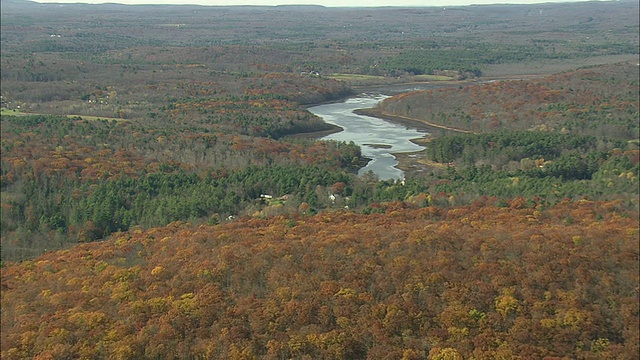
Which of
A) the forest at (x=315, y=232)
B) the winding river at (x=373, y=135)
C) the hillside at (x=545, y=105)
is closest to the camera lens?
the forest at (x=315, y=232)

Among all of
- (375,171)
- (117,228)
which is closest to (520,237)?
(117,228)

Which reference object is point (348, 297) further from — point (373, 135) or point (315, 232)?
point (373, 135)

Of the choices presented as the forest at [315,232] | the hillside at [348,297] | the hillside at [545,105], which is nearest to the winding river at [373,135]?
the forest at [315,232]

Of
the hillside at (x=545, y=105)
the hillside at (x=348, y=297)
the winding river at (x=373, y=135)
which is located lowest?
the winding river at (x=373, y=135)

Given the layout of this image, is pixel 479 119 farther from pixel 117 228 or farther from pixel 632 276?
pixel 632 276

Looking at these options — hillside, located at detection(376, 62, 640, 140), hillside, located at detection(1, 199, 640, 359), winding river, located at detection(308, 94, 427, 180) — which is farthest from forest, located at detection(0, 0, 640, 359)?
winding river, located at detection(308, 94, 427, 180)

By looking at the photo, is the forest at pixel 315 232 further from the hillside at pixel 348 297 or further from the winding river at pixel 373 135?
the winding river at pixel 373 135
